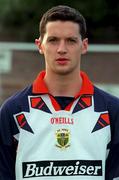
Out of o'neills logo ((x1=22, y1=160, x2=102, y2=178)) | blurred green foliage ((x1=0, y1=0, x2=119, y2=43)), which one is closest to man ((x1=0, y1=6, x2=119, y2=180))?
o'neills logo ((x1=22, y1=160, x2=102, y2=178))

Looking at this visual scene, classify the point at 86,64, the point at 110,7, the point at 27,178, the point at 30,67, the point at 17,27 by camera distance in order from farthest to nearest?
the point at 17,27 < the point at 110,7 < the point at 30,67 < the point at 86,64 < the point at 27,178

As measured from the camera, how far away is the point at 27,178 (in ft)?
13.9

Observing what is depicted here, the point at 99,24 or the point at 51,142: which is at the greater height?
the point at 99,24

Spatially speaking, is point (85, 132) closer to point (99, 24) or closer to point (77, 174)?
point (77, 174)

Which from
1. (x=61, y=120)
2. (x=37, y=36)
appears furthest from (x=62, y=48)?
(x=37, y=36)

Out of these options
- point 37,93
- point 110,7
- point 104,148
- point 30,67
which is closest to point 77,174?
point 104,148

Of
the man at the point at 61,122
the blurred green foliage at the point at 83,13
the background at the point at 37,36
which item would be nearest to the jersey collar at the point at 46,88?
the man at the point at 61,122

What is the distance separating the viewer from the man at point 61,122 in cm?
424

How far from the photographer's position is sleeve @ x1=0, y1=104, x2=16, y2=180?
430 cm

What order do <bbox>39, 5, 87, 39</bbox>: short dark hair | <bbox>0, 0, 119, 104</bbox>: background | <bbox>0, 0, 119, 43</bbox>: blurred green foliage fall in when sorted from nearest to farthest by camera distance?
1. <bbox>39, 5, 87, 39</bbox>: short dark hair
2. <bbox>0, 0, 119, 104</bbox>: background
3. <bbox>0, 0, 119, 43</bbox>: blurred green foliage

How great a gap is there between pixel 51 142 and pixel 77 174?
0.22 m

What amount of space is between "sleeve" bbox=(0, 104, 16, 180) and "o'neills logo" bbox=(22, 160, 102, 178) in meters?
0.11

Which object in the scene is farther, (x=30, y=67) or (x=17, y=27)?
(x=17, y=27)

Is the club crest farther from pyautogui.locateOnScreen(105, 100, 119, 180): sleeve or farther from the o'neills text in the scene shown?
pyautogui.locateOnScreen(105, 100, 119, 180): sleeve
